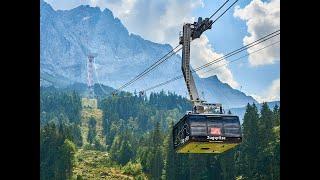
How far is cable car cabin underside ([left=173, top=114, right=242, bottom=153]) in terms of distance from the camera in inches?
1046

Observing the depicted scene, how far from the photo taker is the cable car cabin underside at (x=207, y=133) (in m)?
26.6

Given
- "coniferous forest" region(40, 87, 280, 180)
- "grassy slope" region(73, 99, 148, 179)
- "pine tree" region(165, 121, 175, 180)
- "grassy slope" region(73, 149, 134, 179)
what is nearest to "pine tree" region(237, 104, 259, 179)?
"coniferous forest" region(40, 87, 280, 180)

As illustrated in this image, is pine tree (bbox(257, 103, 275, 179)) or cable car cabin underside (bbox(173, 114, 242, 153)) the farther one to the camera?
pine tree (bbox(257, 103, 275, 179))

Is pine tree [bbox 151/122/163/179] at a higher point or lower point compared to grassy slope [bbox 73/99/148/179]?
higher

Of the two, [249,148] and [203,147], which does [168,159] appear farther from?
[203,147]

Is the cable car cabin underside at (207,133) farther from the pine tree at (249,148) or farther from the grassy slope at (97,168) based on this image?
the grassy slope at (97,168)

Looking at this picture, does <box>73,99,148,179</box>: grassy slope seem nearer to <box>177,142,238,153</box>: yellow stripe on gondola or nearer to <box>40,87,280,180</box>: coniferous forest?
<box>40,87,280,180</box>: coniferous forest

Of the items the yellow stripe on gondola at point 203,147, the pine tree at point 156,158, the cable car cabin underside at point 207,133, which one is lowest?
the pine tree at point 156,158

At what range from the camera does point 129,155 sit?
184 meters

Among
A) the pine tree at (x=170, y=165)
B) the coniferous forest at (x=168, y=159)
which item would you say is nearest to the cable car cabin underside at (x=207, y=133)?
the coniferous forest at (x=168, y=159)

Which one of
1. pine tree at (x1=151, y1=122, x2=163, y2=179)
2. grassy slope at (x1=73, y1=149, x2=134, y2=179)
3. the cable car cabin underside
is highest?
the cable car cabin underside
